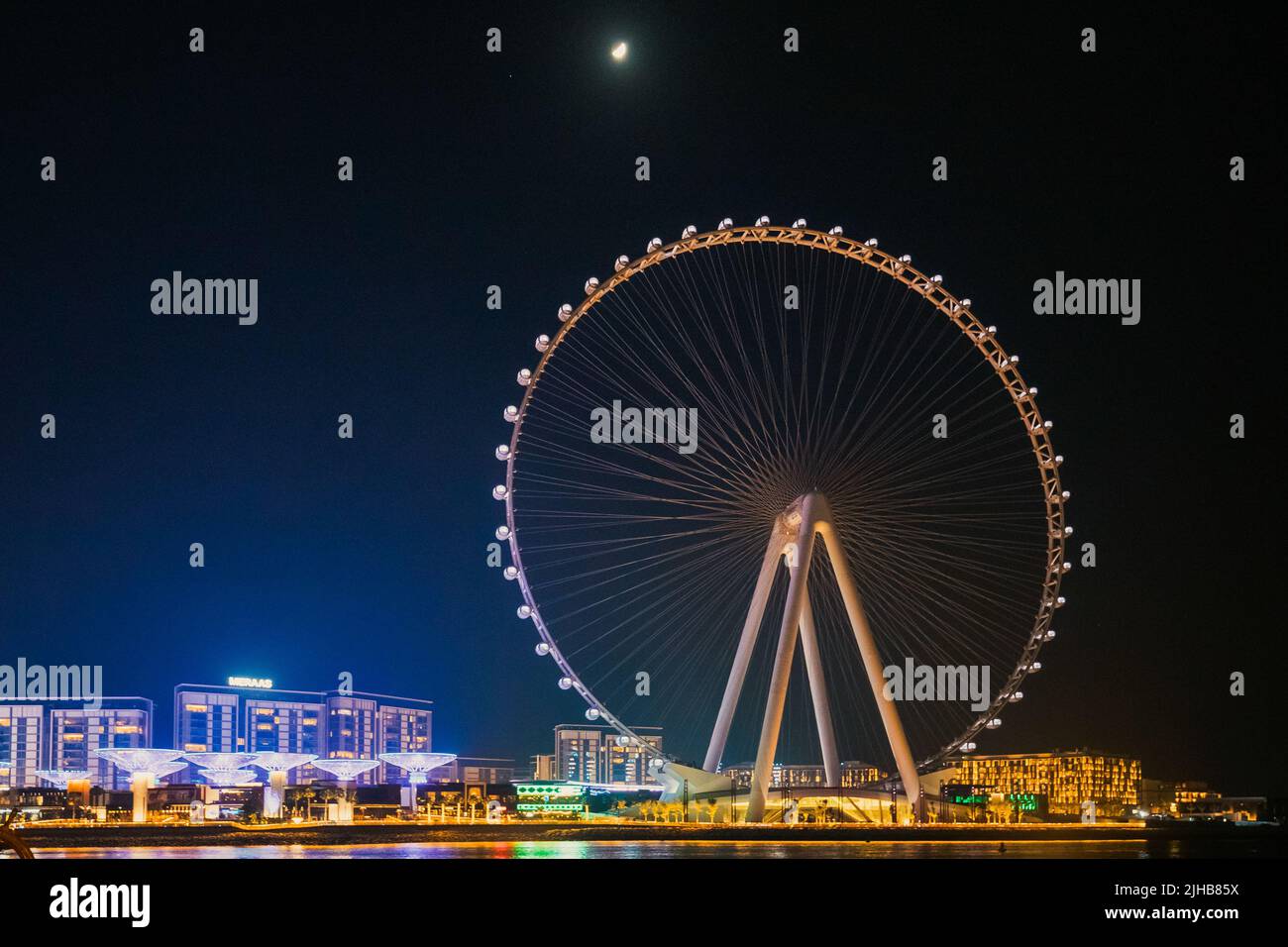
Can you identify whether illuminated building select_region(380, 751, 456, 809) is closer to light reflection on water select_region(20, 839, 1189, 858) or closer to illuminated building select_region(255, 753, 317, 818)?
illuminated building select_region(255, 753, 317, 818)

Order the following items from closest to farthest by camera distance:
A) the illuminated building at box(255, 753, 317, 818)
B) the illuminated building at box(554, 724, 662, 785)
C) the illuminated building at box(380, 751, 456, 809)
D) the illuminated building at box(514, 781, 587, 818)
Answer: the illuminated building at box(255, 753, 317, 818)
the illuminated building at box(380, 751, 456, 809)
the illuminated building at box(514, 781, 587, 818)
the illuminated building at box(554, 724, 662, 785)

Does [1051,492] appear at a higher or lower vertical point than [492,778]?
higher

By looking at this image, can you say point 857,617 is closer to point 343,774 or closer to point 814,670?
point 814,670

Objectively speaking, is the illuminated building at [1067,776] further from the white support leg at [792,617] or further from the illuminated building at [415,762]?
the white support leg at [792,617]

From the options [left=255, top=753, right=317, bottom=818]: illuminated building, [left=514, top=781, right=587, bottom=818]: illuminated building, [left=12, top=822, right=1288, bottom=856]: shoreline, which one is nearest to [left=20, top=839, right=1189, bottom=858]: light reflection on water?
[left=12, top=822, right=1288, bottom=856]: shoreline

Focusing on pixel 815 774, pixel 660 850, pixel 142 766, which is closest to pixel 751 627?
pixel 660 850
